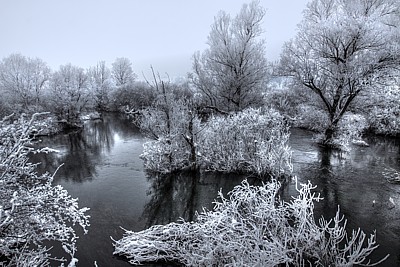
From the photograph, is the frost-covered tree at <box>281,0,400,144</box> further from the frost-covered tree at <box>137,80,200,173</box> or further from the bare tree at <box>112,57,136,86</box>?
the bare tree at <box>112,57,136,86</box>

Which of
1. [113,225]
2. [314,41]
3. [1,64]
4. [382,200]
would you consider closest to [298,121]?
[314,41]

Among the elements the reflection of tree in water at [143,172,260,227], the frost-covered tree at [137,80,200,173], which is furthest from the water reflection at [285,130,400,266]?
the frost-covered tree at [137,80,200,173]

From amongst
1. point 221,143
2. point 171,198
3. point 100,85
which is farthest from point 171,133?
point 100,85

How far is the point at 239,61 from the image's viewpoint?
22422mm

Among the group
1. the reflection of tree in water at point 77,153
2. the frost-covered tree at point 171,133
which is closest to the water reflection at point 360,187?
the frost-covered tree at point 171,133

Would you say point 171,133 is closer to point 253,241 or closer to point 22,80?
point 253,241

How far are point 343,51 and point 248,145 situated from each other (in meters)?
10.4

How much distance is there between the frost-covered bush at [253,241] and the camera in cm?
581

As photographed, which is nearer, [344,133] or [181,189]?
[181,189]

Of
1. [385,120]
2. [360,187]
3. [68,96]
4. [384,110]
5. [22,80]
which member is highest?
[22,80]

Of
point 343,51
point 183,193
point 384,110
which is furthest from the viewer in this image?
point 384,110

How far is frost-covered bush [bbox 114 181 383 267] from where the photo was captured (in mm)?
5812

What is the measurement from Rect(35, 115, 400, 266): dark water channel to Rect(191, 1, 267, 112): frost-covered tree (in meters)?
6.07

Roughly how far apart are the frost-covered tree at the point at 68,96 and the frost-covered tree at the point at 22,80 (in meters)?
2.12
